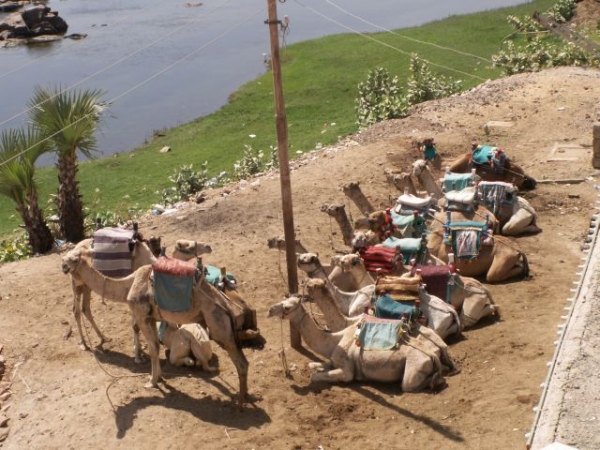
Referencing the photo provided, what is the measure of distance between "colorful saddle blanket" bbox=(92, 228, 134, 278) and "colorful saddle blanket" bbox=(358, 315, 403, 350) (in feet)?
10.5

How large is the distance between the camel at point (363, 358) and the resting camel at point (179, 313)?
58 cm

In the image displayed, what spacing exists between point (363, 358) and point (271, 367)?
1.33 metres

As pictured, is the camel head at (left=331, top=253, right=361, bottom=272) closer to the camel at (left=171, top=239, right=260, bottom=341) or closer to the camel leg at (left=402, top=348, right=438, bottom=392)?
the camel at (left=171, top=239, right=260, bottom=341)

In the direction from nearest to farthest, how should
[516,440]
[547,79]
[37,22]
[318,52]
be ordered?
1. [516,440]
2. [547,79]
3. [318,52]
4. [37,22]

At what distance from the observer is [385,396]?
9633mm

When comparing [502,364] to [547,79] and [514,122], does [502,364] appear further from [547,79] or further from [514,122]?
[547,79]

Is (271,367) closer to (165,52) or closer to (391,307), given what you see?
(391,307)

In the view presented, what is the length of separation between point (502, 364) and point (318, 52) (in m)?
27.9

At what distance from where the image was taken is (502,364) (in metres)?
9.91

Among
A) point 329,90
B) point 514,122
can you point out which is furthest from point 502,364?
point 329,90

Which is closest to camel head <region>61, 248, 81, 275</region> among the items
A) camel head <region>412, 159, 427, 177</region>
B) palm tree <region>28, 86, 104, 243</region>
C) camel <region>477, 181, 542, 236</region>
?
palm tree <region>28, 86, 104, 243</region>

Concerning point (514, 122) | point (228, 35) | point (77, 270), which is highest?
point (77, 270)

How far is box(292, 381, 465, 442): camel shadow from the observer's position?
28.9 ft

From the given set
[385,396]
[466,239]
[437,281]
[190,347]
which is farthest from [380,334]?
[466,239]
